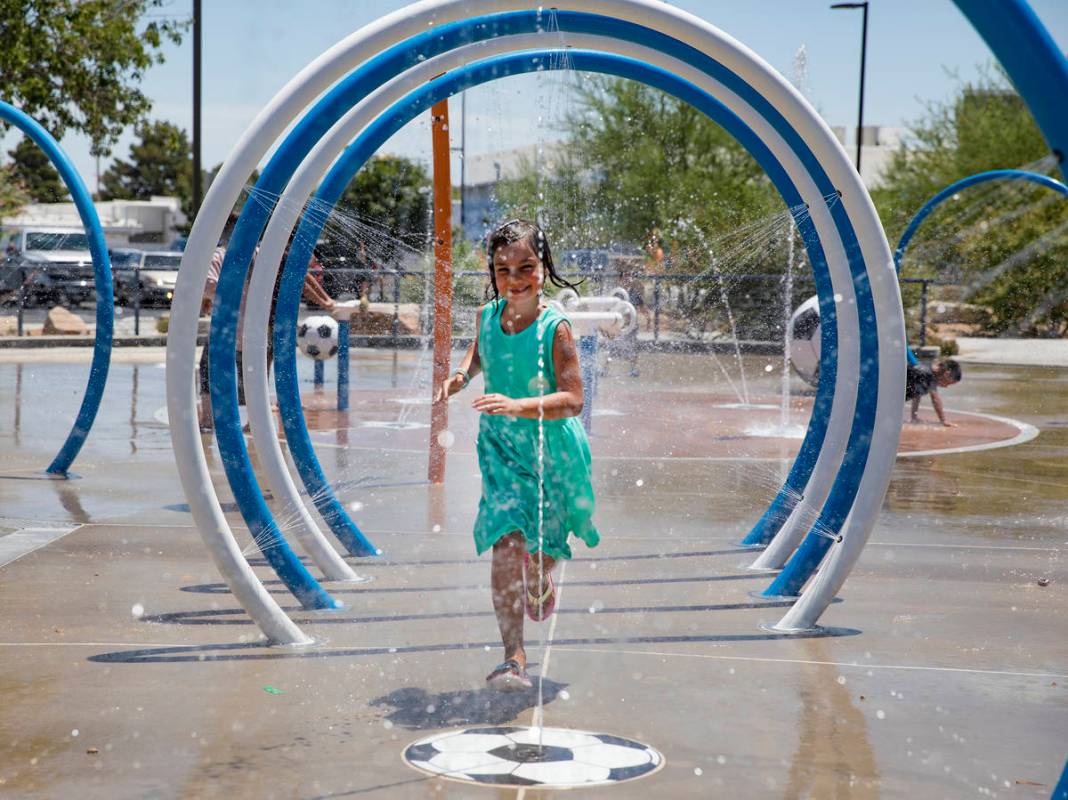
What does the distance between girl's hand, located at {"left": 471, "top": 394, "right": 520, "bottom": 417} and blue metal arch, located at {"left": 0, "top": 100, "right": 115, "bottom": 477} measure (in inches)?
202

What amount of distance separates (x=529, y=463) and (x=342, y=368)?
8.74m

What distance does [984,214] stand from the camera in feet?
106

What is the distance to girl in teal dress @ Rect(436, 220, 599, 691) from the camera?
4.21 m

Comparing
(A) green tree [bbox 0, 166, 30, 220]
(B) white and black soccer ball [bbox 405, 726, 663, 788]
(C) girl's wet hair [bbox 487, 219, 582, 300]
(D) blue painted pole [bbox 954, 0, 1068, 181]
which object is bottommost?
(B) white and black soccer ball [bbox 405, 726, 663, 788]

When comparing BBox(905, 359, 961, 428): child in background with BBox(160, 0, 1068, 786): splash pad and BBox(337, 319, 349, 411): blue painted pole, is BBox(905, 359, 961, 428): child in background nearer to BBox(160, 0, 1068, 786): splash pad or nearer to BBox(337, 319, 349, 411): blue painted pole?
BBox(337, 319, 349, 411): blue painted pole

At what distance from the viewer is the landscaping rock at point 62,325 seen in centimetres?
2278

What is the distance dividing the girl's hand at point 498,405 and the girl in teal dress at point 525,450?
0.17 m

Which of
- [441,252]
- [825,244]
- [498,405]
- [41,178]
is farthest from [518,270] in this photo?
[41,178]

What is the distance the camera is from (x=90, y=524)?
23.0ft

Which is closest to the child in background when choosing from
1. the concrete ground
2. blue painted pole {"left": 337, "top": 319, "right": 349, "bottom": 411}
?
the concrete ground

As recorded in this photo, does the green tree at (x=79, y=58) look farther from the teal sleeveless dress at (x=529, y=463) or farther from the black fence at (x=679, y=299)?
the teal sleeveless dress at (x=529, y=463)

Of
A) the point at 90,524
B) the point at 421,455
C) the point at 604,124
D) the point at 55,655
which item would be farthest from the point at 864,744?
the point at 604,124

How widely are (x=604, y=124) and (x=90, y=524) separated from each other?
89.4 ft

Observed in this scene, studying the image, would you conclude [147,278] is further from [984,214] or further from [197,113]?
[984,214]
